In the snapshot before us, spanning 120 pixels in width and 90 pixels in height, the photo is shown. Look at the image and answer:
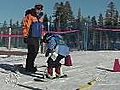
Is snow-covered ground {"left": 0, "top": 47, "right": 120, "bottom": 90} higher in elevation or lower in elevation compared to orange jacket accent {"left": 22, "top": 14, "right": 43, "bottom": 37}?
lower

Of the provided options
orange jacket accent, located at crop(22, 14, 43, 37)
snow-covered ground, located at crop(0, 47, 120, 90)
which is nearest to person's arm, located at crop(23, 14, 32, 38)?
orange jacket accent, located at crop(22, 14, 43, 37)

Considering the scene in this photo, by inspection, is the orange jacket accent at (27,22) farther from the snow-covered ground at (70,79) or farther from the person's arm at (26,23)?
the snow-covered ground at (70,79)

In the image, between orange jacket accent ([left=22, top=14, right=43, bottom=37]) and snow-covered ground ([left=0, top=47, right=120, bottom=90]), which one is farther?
orange jacket accent ([left=22, top=14, right=43, bottom=37])

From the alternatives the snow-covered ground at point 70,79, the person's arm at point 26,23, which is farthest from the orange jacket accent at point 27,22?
the snow-covered ground at point 70,79

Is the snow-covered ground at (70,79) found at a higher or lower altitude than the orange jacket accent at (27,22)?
lower

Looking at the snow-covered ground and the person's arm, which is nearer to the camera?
the snow-covered ground

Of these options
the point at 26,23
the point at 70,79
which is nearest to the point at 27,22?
the point at 26,23

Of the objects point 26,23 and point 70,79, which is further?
point 26,23

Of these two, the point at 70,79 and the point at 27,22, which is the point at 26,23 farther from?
the point at 70,79

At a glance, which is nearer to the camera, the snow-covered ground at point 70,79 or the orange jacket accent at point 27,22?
the snow-covered ground at point 70,79

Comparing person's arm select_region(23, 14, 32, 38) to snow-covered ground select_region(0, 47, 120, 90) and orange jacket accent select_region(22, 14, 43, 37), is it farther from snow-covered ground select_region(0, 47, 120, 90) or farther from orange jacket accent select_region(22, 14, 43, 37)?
snow-covered ground select_region(0, 47, 120, 90)

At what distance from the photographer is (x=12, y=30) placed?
27531 mm

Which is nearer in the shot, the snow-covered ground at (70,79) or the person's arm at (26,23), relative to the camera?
the snow-covered ground at (70,79)

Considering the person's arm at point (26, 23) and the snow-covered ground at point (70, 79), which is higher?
the person's arm at point (26, 23)
